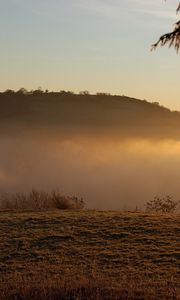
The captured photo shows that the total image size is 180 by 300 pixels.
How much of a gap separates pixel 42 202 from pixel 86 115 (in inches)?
6118

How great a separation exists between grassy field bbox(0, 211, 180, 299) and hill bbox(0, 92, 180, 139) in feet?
489

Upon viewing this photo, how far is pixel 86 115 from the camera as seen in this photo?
179 meters

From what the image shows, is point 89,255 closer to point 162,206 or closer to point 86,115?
point 162,206

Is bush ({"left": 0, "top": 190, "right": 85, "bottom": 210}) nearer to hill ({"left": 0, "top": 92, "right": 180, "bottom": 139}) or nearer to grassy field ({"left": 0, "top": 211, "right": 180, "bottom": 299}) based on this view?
grassy field ({"left": 0, "top": 211, "right": 180, "bottom": 299})

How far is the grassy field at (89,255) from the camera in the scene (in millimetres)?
11039

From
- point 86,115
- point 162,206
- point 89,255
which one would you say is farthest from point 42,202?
point 86,115

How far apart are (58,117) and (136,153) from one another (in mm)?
21670

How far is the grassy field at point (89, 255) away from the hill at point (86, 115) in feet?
489

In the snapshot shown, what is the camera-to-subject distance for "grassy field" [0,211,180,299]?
11039 mm

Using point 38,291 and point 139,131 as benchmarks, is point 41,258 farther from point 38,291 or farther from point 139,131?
point 139,131

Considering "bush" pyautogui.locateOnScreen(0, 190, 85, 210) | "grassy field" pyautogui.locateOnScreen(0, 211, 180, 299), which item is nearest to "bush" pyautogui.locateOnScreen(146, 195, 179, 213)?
"bush" pyautogui.locateOnScreen(0, 190, 85, 210)

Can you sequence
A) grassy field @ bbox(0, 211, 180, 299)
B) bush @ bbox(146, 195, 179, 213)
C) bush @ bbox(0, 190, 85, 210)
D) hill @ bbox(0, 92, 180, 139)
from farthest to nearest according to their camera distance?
hill @ bbox(0, 92, 180, 139) → bush @ bbox(146, 195, 179, 213) → bush @ bbox(0, 190, 85, 210) → grassy field @ bbox(0, 211, 180, 299)

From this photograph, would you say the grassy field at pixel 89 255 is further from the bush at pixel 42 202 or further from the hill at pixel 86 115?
the hill at pixel 86 115

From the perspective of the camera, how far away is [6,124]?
17725 centimetres
